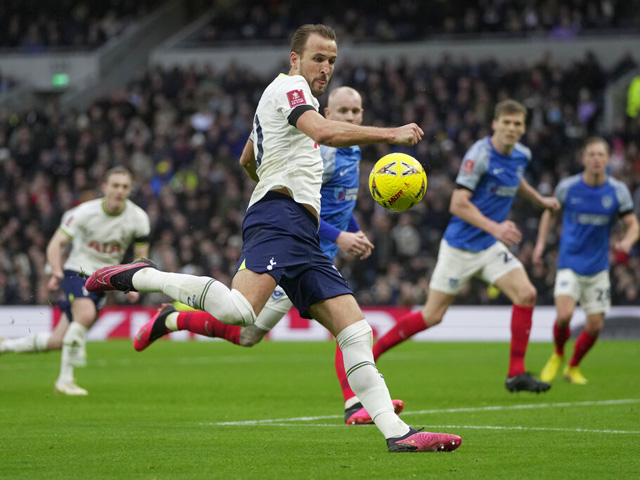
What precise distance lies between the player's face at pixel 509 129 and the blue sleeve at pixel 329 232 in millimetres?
2990

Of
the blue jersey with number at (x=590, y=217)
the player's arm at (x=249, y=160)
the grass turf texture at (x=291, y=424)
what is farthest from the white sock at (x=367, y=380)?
the blue jersey with number at (x=590, y=217)

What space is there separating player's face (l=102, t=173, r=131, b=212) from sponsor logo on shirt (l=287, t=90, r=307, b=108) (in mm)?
5477

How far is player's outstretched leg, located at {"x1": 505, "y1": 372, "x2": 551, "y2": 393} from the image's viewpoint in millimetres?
9805

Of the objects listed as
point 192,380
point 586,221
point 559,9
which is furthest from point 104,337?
point 559,9

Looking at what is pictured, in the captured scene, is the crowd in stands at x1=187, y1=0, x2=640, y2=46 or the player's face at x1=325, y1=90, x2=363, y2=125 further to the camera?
the crowd in stands at x1=187, y1=0, x2=640, y2=46

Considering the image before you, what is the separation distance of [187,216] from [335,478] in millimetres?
20468

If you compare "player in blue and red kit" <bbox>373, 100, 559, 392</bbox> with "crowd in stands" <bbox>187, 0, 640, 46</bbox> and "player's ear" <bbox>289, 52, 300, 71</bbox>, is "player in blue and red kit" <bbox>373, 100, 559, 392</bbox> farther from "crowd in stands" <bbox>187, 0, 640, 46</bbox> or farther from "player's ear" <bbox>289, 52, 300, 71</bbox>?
"crowd in stands" <bbox>187, 0, 640, 46</bbox>

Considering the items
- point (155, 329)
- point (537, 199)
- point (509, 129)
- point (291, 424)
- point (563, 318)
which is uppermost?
point (509, 129)

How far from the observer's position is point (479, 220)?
10148 millimetres

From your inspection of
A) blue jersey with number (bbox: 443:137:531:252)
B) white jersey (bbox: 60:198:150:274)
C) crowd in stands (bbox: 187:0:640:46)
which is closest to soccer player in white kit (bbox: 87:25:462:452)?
blue jersey with number (bbox: 443:137:531:252)

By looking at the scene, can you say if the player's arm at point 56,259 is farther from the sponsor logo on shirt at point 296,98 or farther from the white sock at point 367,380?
the sponsor logo on shirt at point 296,98

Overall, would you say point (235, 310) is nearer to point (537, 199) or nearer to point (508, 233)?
point (508, 233)

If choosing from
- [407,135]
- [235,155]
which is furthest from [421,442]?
[235,155]

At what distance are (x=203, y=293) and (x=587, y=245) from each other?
7.13 metres
